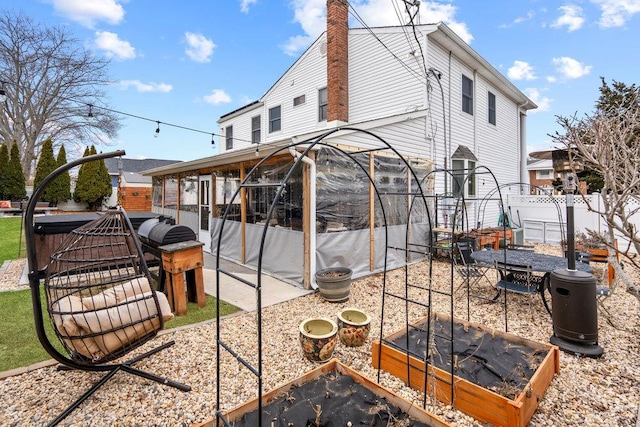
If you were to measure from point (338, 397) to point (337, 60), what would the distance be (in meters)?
9.41

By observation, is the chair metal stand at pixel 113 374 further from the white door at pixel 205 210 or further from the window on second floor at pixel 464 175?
the window on second floor at pixel 464 175

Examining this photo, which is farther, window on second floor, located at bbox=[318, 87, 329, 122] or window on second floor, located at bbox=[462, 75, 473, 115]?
window on second floor, located at bbox=[318, 87, 329, 122]

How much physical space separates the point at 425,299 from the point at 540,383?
285cm

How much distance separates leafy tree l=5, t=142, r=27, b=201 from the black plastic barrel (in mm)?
23821

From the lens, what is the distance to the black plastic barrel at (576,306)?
327 centimetres

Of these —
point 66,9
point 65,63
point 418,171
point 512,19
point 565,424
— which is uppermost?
point 66,9

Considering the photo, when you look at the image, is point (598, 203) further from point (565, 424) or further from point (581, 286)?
point (565, 424)

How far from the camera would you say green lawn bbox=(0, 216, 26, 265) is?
8051mm

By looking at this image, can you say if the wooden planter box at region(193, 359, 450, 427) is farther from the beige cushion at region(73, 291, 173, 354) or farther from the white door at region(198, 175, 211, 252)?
the white door at region(198, 175, 211, 252)

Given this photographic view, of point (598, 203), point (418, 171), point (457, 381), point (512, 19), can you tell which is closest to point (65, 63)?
point (418, 171)

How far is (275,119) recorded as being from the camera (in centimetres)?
1338

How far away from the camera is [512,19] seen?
1001cm

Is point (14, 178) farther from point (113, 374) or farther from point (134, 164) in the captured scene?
point (113, 374)

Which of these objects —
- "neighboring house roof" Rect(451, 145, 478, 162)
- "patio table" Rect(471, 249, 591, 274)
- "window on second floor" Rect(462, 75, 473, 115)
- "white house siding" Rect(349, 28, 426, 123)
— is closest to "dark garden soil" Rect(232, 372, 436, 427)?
"patio table" Rect(471, 249, 591, 274)
